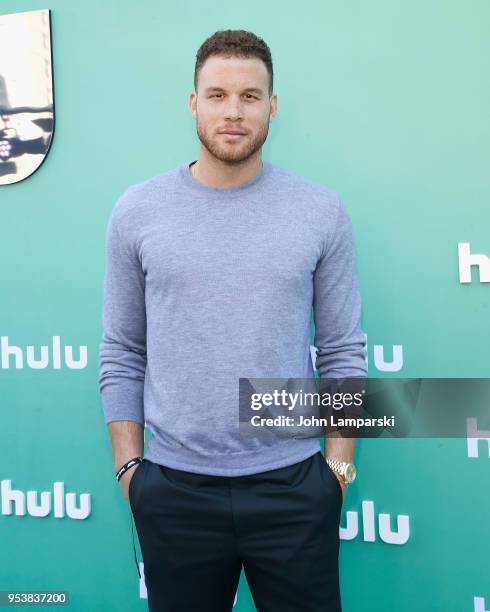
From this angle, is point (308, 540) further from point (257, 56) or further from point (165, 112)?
point (165, 112)

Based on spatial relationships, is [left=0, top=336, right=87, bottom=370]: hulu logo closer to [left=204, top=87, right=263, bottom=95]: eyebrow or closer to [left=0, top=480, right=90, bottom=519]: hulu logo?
[left=0, top=480, right=90, bottom=519]: hulu logo

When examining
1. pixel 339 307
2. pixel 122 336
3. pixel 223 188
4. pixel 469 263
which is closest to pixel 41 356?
→ pixel 122 336

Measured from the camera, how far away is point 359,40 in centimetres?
149

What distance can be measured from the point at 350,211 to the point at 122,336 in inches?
25.6

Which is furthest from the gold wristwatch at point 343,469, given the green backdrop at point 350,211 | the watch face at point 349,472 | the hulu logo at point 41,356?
the hulu logo at point 41,356

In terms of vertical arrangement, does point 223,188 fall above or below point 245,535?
above

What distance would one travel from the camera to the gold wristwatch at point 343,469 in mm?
1179

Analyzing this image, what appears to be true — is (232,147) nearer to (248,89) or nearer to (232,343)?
(248,89)

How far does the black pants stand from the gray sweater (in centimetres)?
4

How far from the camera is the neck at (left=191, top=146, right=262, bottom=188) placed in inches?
47.5

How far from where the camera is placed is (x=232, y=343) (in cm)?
110

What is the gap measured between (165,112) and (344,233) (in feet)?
2.33

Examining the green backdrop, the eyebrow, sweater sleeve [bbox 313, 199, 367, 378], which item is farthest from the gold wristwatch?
the eyebrow

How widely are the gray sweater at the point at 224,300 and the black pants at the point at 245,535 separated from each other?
36mm
